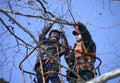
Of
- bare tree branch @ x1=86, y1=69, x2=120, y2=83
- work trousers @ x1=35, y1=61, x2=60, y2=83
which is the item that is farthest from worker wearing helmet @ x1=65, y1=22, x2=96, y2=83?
bare tree branch @ x1=86, y1=69, x2=120, y2=83

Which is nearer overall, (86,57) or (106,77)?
(106,77)

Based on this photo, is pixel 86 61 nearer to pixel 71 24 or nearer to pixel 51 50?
pixel 51 50

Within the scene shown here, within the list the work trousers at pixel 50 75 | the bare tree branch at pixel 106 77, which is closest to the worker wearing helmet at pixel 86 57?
the work trousers at pixel 50 75

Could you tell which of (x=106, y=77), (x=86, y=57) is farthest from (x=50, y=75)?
(x=106, y=77)

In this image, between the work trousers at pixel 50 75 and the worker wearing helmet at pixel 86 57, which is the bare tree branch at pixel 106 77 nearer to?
the worker wearing helmet at pixel 86 57

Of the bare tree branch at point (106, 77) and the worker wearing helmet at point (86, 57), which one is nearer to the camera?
the bare tree branch at point (106, 77)

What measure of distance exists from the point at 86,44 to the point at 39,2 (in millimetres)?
1560

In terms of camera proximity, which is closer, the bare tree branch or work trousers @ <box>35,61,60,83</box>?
the bare tree branch

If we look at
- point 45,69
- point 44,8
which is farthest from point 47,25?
point 45,69

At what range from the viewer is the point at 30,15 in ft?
16.7

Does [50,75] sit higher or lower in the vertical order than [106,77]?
higher

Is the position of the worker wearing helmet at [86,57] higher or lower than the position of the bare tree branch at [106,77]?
higher

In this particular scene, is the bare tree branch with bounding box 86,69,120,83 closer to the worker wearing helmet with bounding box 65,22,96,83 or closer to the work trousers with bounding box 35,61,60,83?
the worker wearing helmet with bounding box 65,22,96,83

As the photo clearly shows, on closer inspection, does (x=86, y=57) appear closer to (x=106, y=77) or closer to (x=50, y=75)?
(x=50, y=75)
